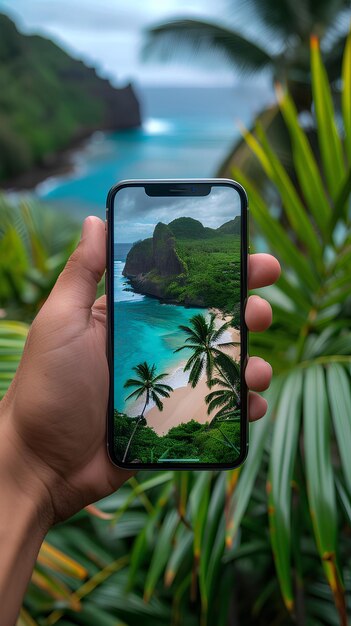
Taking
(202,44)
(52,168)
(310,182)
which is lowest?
(310,182)

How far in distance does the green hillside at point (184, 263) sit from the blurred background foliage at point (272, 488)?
0.50ft

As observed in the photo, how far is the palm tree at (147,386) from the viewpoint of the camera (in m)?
0.50

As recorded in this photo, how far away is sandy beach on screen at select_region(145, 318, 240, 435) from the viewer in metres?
0.50

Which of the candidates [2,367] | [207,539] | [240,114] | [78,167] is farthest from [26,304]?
[78,167]

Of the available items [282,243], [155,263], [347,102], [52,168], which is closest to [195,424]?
[155,263]

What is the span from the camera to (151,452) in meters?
0.50

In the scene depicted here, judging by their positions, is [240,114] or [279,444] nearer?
[279,444]

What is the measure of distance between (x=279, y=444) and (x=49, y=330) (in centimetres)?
22

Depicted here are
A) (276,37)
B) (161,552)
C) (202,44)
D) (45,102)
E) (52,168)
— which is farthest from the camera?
(276,37)

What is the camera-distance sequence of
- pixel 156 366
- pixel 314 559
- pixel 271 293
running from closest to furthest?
pixel 156 366, pixel 271 293, pixel 314 559

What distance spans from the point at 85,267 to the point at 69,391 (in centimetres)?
9

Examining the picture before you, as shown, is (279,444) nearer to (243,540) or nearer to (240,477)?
(240,477)

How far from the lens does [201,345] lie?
1.63 feet

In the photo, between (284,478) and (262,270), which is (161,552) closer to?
(284,478)
